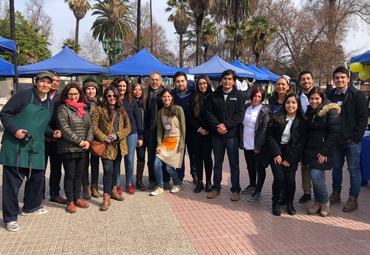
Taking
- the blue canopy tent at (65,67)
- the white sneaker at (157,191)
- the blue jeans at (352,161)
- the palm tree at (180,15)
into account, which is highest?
the palm tree at (180,15)

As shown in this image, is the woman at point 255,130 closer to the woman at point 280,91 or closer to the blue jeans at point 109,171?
the woman at point 280,91

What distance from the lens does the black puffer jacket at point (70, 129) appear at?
3.77 meters

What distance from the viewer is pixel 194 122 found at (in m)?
4.66

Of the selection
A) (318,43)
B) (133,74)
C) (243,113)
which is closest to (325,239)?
(243,113)

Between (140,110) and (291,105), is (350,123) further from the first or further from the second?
(140,110)

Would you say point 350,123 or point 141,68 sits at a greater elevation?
point 141,68

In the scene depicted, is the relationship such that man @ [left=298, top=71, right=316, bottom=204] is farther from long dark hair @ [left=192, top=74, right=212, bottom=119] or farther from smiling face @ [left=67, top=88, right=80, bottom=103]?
smiling face @ [left=67, top=88, right=80, bottom=103]

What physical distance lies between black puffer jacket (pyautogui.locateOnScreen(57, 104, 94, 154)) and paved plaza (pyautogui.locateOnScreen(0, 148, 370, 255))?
0.92 metres

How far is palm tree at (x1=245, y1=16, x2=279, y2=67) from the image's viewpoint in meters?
25.8

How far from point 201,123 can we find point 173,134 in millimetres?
476

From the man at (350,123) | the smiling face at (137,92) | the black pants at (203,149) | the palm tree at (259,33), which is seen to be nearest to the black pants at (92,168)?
the smiling face at (137,92)

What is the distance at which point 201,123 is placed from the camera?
466 cm

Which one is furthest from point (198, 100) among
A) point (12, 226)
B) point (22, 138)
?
point (12, 226)

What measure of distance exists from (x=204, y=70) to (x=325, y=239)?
9.64 m
